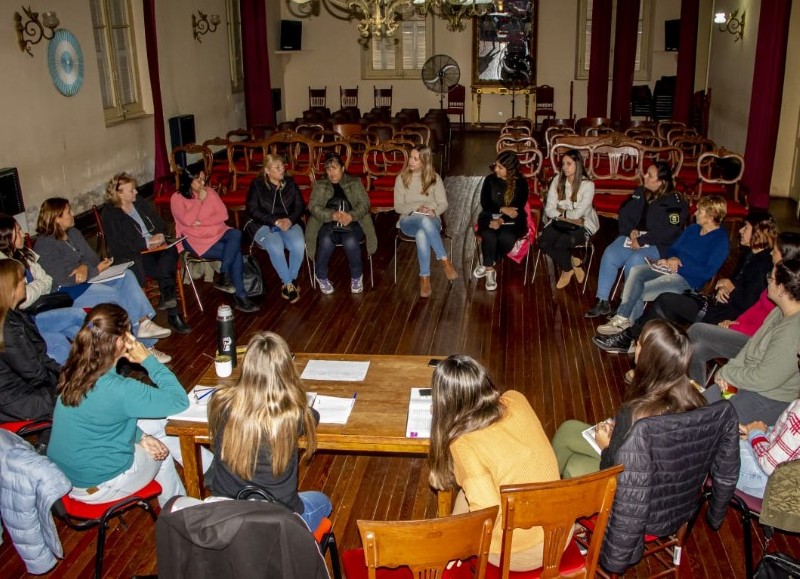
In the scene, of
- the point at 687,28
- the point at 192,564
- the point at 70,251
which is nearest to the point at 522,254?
the point at 70,251

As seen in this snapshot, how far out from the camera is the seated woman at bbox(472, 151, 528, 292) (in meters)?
6.02

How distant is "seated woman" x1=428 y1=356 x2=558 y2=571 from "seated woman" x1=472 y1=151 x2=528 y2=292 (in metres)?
3.74

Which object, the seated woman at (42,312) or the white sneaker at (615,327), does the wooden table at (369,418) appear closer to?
the seated woman at (42,312)

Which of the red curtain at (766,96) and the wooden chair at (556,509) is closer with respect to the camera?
the wooden chair at (556,509)

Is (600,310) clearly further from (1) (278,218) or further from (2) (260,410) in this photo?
(2) (260,410)

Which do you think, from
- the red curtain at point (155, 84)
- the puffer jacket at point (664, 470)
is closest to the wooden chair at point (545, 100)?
the red curtain at point (155, 84)

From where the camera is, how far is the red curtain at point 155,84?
A: 970 centimetres

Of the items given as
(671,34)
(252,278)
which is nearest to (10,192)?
(252,278)

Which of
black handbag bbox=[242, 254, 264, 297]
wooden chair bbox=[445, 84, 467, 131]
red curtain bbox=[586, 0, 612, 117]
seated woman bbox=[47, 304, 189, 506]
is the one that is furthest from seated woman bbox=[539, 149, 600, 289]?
wooden chair bbox=[445, 84, 467, 131]

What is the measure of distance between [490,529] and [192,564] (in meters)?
0.78

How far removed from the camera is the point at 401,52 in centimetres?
1645

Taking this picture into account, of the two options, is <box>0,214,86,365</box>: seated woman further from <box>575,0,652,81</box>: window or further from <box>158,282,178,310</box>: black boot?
<box>575,0,652,81</box>: window

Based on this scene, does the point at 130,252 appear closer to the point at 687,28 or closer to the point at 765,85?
the point at 765,85

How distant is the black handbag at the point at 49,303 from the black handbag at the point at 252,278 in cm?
164
